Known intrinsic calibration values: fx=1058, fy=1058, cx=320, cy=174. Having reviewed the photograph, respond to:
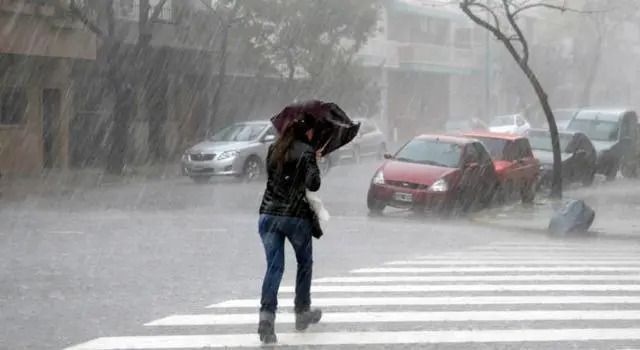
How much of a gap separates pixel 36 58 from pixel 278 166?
22771mm

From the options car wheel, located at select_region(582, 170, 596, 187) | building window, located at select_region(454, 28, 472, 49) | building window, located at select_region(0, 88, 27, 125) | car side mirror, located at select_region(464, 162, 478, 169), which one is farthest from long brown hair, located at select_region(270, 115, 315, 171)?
building window, located at select_region(454, 28, 472, 49)

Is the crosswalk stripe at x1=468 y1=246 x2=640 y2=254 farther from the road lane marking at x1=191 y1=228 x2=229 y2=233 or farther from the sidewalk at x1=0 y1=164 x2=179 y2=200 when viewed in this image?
the sidewalk at x1=0 y1=164 x2=179 y2=200

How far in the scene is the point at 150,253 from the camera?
13.2m

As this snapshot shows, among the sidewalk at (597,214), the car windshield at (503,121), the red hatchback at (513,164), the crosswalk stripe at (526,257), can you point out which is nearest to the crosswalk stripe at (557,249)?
the crosswalk stripe at (526,257)

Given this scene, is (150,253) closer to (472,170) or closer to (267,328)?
(267,328)

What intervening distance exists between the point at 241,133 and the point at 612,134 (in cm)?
1113

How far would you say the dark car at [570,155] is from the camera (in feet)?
86.6

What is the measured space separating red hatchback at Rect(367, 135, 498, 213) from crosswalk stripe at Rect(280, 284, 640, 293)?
27.5 feet

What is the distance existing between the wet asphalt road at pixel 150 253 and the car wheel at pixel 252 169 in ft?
12.2

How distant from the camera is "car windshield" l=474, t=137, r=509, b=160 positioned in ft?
74.6

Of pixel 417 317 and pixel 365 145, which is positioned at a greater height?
pixel 417 317

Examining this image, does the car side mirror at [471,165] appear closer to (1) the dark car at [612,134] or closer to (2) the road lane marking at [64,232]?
(2) the road lane marking at [64,232]

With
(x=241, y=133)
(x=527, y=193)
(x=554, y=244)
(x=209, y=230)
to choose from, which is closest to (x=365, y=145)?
(x=241, y=133)

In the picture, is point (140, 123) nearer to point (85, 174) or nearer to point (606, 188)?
point (85, 174)
